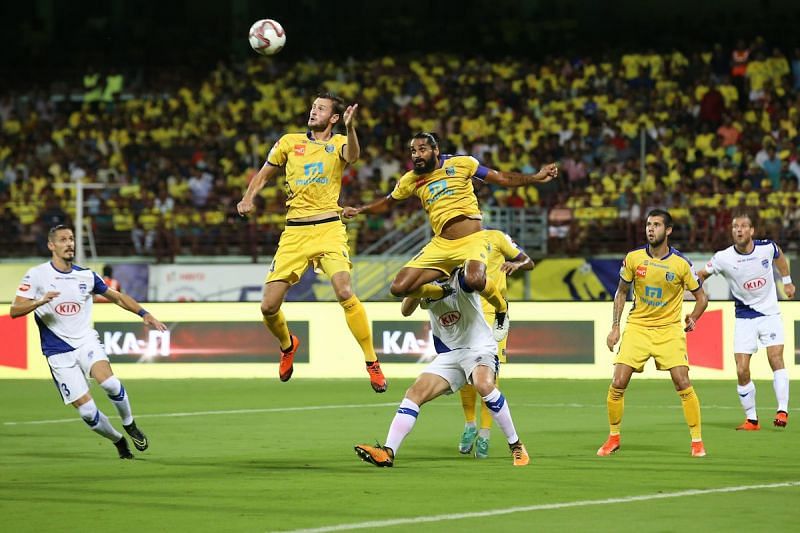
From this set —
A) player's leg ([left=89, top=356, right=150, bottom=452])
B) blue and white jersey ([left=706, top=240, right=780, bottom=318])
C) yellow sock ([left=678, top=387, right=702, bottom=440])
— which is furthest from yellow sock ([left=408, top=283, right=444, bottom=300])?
blue and white jersey ([left=706, top=240, right=780, bottom=318])

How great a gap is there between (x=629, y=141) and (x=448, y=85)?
5800 millimetres

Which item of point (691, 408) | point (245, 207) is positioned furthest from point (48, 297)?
point (691, 408)

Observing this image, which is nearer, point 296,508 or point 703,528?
point 703,528

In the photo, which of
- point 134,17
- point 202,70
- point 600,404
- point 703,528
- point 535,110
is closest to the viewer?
point 703,528

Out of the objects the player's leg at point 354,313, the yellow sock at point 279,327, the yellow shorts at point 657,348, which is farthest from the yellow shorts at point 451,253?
the yellow sock at point 279,327

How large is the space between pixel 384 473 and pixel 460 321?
1312mm

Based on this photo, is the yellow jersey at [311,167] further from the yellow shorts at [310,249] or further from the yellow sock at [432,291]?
the yellow sock at [432,291]

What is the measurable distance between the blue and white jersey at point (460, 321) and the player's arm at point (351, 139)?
5.57 feet

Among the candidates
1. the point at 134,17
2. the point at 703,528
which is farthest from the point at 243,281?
the point at 703,528

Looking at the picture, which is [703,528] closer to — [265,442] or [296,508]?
[296,508]

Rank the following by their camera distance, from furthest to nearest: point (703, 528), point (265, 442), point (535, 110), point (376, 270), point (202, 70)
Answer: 1. point (202, 70)
2. point (535, 110)
3. point (376, 270)
4. point (265, 442)
5. point (703, 528)

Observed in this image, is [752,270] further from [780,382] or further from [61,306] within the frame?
[61,306]

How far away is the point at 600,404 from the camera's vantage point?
18172 millimetres

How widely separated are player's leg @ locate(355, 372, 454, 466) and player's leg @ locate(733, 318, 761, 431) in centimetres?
468
